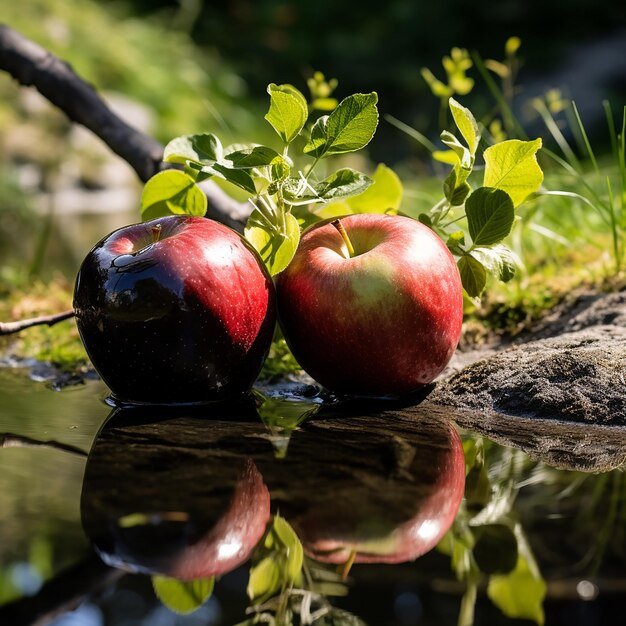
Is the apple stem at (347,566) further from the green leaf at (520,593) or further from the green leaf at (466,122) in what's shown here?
the green leaf at (466,122)

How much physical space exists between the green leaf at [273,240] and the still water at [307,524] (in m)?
0.39

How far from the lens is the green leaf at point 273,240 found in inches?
84.0

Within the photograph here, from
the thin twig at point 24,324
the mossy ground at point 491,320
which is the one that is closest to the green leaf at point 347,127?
the mossy ground at point 491,320

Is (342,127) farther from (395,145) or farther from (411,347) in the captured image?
(395,145)

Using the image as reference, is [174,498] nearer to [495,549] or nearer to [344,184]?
[495,549]

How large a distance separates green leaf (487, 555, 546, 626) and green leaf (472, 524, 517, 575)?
21 mm

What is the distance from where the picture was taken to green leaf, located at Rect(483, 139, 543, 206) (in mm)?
2158

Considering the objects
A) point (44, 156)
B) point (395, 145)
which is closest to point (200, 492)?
point (44, 156)

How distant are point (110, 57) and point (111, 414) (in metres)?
9.72

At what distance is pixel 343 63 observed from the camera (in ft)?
41.2

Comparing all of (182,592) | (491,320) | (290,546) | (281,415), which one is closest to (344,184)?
(281,415)

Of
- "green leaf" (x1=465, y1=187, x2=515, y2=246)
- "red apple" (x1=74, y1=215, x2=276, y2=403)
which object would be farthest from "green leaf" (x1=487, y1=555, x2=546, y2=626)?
"green leaf" (x1=465, y1=187, x2=515, y2=246)

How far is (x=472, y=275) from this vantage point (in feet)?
7.52

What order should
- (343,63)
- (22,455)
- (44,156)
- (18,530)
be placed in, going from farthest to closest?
1. (343,63)
2. (44,156)
3. (22,455)
4. (18,530)
